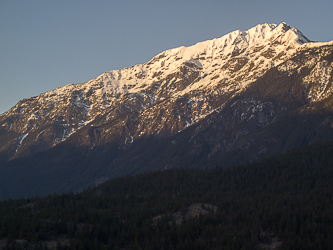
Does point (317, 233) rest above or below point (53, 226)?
below

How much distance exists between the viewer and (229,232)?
176m

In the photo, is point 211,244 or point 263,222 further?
point 263,222

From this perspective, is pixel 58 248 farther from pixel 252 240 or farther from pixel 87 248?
pixel 252 240

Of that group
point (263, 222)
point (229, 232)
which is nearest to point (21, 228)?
point (229, 232)

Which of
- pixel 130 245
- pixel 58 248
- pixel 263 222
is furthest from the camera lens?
pixel 263 222

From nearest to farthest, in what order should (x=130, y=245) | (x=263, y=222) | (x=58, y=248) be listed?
(x=58, y=248) < (x=130, y=245) < (x=263, y=222)

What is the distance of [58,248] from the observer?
157750 mm

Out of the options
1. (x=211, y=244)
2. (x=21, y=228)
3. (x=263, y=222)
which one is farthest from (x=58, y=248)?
(x=263, y=222)

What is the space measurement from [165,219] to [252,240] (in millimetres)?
40184

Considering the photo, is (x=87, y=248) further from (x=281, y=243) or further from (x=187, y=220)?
(x=281, y=243)

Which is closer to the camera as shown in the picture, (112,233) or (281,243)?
(281,243)

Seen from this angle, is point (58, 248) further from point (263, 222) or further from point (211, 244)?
point (263, 222)

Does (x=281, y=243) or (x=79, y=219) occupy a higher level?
(x=79, y=219)

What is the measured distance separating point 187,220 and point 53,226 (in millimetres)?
48792
